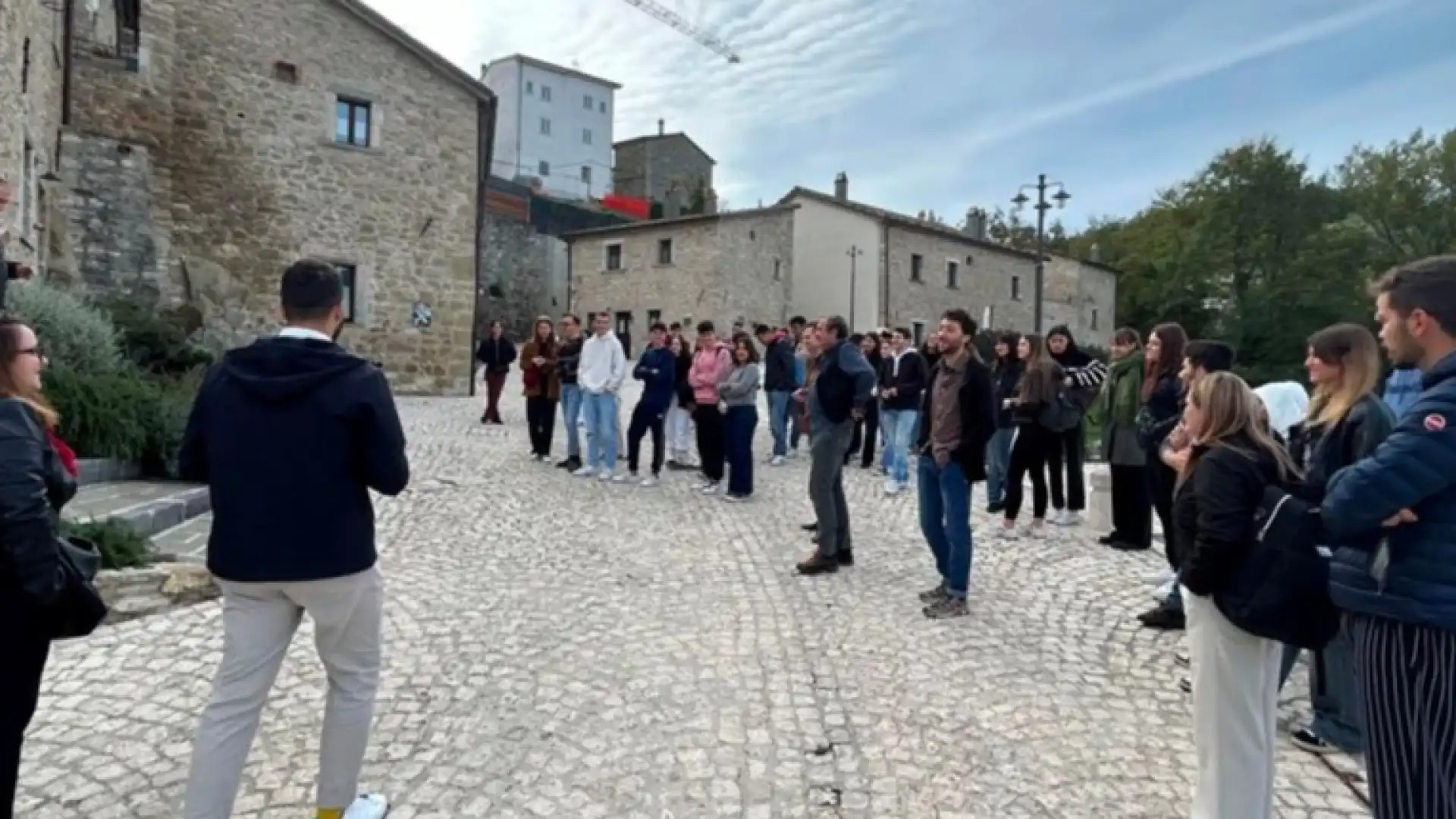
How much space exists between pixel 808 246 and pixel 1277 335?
22.6 meters

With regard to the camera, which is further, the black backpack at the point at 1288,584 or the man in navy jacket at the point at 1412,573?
the black backpack at the point at 1288,584

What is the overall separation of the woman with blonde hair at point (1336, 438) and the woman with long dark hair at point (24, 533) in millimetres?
3980

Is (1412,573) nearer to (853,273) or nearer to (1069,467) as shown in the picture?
(1069,467)

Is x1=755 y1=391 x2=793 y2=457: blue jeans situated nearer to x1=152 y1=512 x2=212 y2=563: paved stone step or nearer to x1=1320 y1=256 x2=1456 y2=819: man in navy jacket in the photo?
x1=152 y1=512 x2=212 y2=563: paved stone step

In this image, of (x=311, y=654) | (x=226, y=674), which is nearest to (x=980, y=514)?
(x=311, y=654)

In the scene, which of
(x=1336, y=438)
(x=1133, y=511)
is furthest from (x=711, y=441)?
(x=1336, y=438)

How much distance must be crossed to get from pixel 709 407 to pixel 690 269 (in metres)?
26.2

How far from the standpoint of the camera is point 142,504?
22.9 ft

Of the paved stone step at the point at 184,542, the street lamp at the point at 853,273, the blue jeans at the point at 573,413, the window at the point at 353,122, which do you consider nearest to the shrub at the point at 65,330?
the paved stone step at the point at 184,542

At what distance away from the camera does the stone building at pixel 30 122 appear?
36.7 ft

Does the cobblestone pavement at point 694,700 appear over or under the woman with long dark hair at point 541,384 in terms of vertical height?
under

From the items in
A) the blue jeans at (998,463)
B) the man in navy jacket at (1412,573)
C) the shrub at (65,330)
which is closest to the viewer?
the man in navy jacket at (1412,573)

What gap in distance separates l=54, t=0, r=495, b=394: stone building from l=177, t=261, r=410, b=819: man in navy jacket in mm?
15677

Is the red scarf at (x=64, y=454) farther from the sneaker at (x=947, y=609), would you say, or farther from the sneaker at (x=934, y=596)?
the sneaker at (x=934, y=596)
